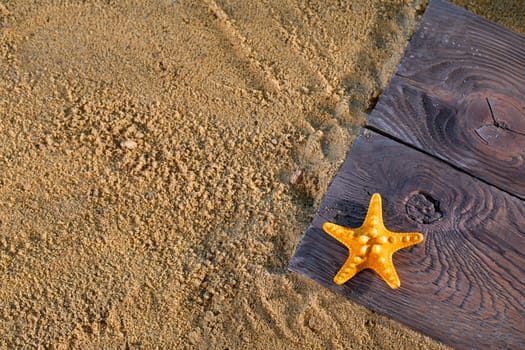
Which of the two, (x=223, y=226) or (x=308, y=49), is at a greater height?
(x=308, y=49)

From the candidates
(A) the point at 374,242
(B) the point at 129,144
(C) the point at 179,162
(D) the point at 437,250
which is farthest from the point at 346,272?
(B) the point at 129,144

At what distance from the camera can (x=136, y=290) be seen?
6.79 feet

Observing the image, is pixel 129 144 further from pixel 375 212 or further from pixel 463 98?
pixel 463 98

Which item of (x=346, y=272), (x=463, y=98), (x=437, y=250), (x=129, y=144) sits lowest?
(x=129, y=144)

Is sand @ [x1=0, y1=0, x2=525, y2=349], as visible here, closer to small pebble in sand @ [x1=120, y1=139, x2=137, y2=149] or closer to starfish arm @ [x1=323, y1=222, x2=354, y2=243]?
small pebble in sand @ [x1=120, y1=139, x2=137, y2=149]

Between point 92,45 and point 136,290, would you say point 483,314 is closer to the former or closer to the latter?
point 136,290

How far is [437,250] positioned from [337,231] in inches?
11.2

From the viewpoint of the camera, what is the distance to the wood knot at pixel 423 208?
1.44m

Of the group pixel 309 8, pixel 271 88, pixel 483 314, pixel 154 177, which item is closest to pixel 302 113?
pixel 271 88

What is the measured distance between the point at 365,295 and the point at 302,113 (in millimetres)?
1084

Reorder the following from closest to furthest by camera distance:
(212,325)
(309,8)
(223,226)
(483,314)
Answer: (483,314) → (212,325) → (223,226) → (309,8)

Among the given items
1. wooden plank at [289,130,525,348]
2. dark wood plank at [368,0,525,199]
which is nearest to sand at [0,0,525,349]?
wooden plank at [289,130,525,348]

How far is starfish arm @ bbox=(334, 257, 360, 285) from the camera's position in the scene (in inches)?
55.7

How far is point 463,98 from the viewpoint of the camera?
1.51 m
